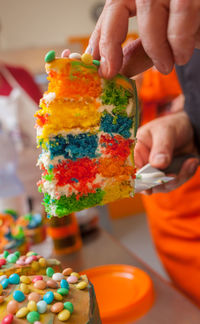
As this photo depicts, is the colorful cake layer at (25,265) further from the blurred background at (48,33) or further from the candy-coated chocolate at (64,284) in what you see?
the blurred background at (48,33)

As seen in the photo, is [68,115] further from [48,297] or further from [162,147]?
[162,147]

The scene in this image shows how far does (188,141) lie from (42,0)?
7.91 feet

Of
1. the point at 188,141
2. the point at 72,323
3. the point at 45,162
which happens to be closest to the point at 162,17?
the point at 45,162

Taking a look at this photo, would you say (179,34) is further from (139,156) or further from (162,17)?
(139,156)

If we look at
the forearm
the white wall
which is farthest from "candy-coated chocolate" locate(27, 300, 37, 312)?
the white wall

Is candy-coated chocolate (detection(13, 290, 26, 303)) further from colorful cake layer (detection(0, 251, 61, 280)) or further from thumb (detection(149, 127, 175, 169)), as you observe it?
thumb (detection(149, 127, 175, 169))

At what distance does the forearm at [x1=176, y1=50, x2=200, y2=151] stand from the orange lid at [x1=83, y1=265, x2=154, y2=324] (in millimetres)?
379

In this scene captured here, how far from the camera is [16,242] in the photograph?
776 millimetres

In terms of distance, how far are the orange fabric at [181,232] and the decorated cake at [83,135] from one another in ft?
2.35

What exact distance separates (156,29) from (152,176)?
0.30 meters

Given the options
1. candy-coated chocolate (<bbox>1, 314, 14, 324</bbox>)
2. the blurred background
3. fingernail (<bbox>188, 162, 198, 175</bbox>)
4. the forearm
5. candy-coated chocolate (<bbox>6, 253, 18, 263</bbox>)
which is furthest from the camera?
the blurred background

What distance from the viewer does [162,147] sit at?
2.19 ft

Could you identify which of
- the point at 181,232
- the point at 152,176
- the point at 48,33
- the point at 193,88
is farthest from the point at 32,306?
the point at 48,33

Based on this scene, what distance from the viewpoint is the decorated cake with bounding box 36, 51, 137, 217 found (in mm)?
361
